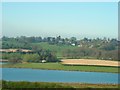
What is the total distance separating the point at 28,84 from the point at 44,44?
83.2ft

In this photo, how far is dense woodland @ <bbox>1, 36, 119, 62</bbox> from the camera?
2710 cm

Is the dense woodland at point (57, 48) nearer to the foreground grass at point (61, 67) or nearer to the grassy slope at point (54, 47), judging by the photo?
the grassy slope at point (54, 47)

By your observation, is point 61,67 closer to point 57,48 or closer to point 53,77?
point 53,77

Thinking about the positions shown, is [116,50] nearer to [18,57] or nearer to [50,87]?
[18,57]

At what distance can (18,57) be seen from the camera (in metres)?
25.8

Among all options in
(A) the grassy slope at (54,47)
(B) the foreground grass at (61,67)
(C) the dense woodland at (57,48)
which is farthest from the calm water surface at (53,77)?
(A) the grassy slope at (54,47)

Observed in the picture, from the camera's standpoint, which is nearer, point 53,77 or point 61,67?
point 53,77

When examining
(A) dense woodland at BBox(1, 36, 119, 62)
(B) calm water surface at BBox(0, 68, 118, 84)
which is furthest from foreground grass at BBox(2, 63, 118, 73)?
(B) calm water surface at BBox(0, 68, 118, 84)

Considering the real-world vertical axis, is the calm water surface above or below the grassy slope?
below

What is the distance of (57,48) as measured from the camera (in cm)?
3459

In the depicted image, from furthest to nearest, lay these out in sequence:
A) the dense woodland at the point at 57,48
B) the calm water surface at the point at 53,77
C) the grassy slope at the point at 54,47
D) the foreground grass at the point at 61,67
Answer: the grassy slope at the point at 54,47 < the dense woodland at the point at 57,48 < the foreground grass at the point at 61,67 < the calm water surface at the point at 53,77

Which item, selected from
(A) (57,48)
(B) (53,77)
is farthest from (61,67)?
(A) (57,48)

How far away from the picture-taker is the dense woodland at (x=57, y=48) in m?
27.1

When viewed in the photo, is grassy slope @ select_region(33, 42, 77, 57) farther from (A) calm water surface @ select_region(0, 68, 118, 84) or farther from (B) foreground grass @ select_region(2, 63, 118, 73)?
(A) calm water surface @ select_region(0, 68, 118, 84)
